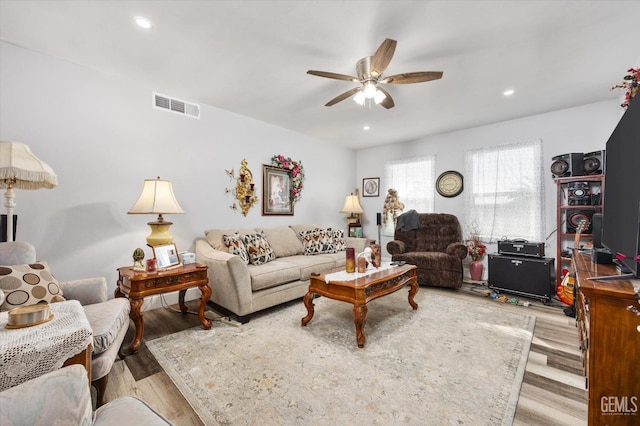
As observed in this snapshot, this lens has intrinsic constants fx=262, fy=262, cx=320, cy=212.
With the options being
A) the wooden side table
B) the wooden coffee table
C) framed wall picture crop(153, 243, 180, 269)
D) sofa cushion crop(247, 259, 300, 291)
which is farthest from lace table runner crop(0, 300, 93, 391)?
the wooden coffee table

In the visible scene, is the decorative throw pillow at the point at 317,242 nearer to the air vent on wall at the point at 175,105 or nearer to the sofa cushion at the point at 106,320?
the air vent on wall at the point at 175,105

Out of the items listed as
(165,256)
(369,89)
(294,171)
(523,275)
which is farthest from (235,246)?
(523,275)

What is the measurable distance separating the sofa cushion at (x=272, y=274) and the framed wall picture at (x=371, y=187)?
3.05 m

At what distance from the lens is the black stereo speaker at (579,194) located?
3.17 metres

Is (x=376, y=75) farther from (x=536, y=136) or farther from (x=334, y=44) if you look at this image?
(x=536, y=136)

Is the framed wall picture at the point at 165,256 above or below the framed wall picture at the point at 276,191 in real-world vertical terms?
below

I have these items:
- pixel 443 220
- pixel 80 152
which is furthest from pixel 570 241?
pixel 80 152

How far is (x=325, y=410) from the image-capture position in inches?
58.1

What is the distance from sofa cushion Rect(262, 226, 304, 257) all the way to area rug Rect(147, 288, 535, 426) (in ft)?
3.53

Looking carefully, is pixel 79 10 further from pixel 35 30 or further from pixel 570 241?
pixel 570 241

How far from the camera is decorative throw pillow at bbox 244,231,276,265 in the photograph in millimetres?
3170

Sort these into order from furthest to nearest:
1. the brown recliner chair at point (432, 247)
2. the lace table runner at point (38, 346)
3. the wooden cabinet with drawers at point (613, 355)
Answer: the brown recliner chair at point (432, 247) → the wooden cabinet with drawers at point (613, 355) → the lace table runner at point (38, 346)

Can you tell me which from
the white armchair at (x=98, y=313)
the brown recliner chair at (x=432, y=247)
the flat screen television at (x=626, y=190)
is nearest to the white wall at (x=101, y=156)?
the white armchair at (x=98, y=313)

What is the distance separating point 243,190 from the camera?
12.6 ft
